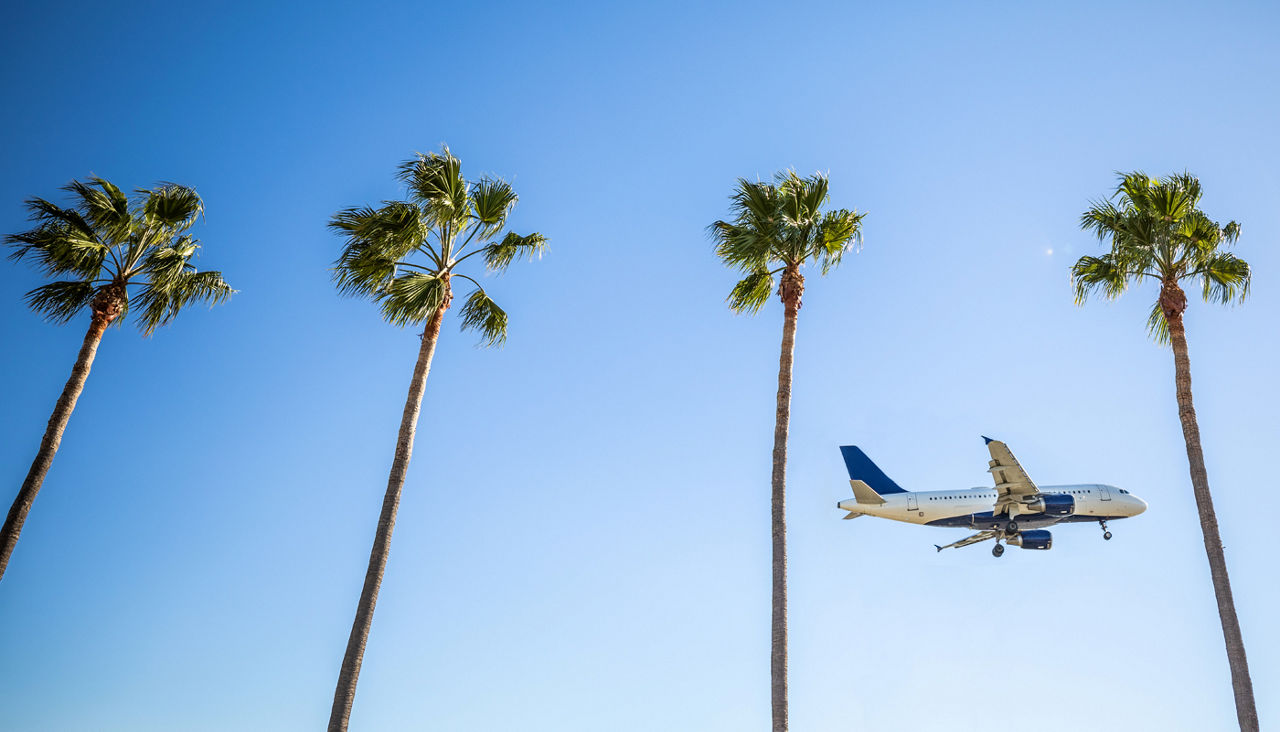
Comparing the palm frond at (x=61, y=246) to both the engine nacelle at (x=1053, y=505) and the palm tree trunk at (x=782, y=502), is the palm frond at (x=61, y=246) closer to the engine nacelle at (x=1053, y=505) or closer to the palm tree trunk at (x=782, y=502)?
the palm tree trunk at (x=782, y=502)

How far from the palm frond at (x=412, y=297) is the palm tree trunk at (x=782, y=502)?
286 inches

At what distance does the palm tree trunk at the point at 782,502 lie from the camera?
1412 cm

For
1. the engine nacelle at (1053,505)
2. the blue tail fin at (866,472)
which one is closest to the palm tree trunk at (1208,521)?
the engine nacelle at (1053,505)

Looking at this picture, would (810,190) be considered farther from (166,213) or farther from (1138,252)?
(166,213)

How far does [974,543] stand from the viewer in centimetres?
4278

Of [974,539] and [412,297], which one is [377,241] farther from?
[974,539]

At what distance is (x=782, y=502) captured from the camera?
15672 millimetres

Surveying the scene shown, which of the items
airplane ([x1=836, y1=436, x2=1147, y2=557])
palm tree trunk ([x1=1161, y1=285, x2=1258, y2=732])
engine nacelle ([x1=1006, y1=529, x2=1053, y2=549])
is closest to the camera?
palm tree trunk ([x1=1161, y1=285, x2=1258, y2=732])

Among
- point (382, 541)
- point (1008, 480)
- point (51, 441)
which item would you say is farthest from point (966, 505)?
point (51, 441)

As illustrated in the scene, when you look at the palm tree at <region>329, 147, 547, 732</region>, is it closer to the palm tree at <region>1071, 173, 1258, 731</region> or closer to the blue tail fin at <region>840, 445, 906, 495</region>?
the palm tree at <region>1071, 173, 1258, 731</region>

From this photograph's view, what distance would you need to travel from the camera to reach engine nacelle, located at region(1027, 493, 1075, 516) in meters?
37.2

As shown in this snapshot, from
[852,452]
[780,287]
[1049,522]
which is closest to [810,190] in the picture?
[780,287]

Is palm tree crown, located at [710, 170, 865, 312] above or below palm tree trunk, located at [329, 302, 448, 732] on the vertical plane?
above

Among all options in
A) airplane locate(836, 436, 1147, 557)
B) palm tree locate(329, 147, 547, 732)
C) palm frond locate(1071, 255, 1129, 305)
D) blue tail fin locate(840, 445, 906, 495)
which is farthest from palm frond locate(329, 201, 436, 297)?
blue tail fin locate(840, 445, 906, 495)
